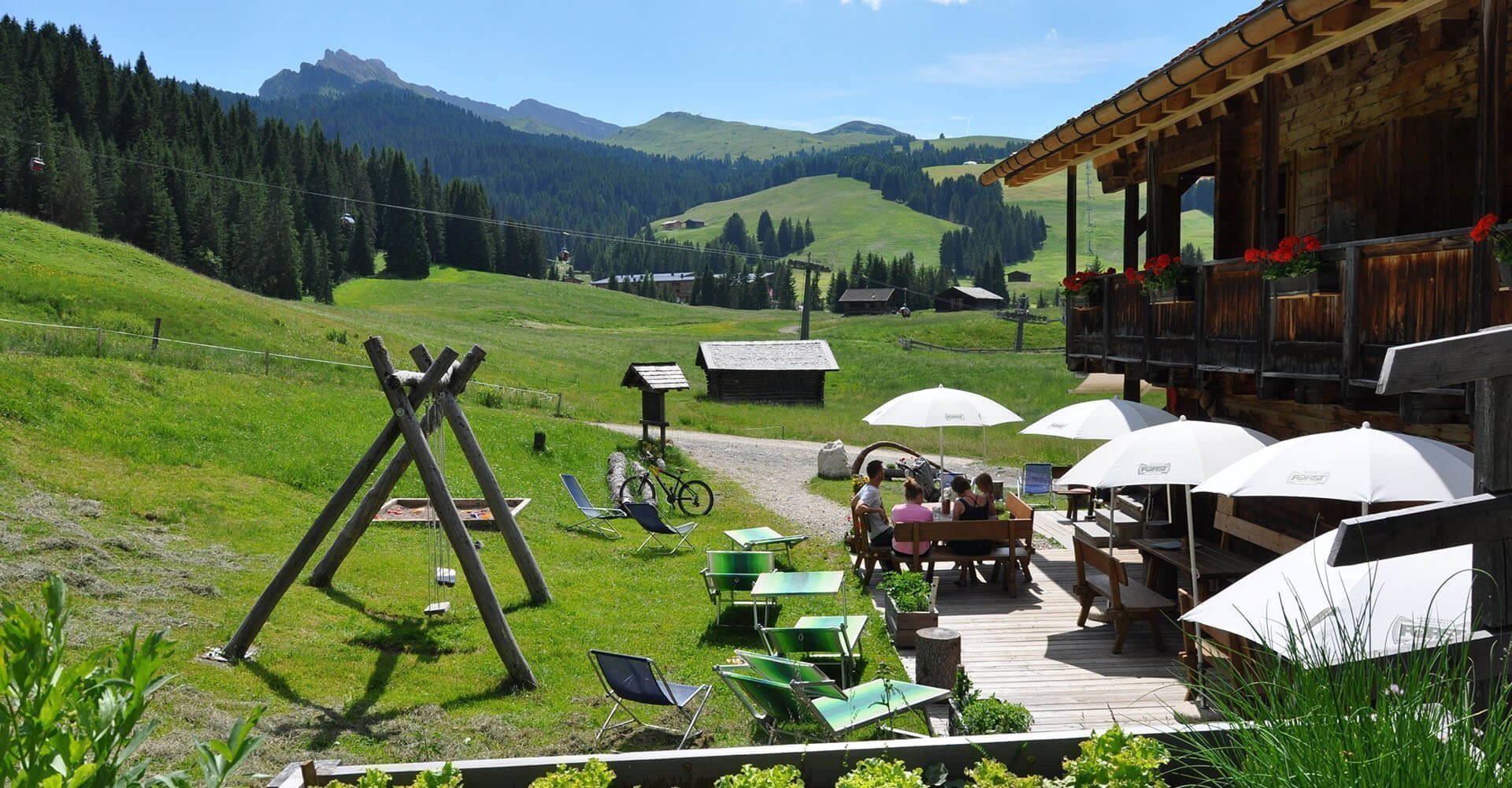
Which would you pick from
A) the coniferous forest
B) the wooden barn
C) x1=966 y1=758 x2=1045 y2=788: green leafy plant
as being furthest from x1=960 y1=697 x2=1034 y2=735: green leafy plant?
the coniferous forest

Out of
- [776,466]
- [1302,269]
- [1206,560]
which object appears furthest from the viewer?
[776,466]

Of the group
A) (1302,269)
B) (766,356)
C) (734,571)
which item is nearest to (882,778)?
(1302,269)

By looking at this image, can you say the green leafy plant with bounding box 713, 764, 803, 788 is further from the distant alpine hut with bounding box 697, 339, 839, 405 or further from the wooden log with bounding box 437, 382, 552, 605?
the distant alpine hut with bounding box 697, 339, 839, 405

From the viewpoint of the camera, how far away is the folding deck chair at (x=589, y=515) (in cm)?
1641

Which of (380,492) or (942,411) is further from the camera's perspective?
(942,411)

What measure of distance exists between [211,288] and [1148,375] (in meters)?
44.4

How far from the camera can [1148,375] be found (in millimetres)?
13000

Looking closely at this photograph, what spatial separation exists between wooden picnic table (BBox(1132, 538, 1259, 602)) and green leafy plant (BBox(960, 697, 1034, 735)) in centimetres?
376

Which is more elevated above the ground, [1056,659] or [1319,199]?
[1319,199]

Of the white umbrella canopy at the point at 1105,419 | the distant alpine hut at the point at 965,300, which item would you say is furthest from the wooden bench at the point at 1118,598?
the distant alpine hut at the point at 965,300

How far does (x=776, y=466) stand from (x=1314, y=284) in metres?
18.5

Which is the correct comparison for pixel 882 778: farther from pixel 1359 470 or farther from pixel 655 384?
pixel 655 384

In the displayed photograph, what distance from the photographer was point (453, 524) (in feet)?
31.5

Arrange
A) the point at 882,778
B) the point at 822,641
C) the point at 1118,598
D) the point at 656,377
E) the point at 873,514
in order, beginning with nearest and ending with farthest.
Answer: the point at 882,778 < the point at 822,641 < the point at 1118,598 < the point at 873,514 < the point at 656,377
